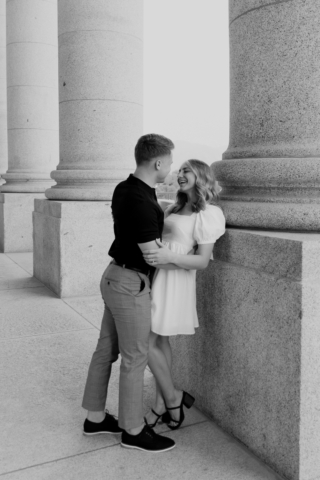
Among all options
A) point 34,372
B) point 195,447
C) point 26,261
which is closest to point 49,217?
point 26,261

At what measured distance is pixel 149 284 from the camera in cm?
401

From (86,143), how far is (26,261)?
427 centimetres

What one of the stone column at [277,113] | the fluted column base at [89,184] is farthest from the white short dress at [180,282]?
the fluted column base at [89,184]

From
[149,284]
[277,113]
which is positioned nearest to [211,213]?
[149,284]

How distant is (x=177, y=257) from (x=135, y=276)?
0.32 m

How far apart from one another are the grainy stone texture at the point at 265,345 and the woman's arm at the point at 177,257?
0.82 ft

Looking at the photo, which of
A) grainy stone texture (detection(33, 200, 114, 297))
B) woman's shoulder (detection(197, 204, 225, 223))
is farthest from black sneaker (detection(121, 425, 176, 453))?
grainy stone texture (detection(33, 200, 114, 297))

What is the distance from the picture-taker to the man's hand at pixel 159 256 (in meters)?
3.72

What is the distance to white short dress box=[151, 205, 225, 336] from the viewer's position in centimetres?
408

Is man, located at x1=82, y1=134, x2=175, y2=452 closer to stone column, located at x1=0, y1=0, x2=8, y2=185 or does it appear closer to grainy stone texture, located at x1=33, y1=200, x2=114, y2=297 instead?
grainy stone texture, located at x1=33, y1=200, x2=114, y2=297

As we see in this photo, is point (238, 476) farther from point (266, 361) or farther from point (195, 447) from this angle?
point (266, 361)

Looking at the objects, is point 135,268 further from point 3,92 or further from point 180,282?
point 3,92

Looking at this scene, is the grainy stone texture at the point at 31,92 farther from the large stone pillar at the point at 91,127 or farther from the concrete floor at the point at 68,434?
the concrete floor at the point at 68,434

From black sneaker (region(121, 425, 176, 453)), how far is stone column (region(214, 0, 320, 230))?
169 centimetres
